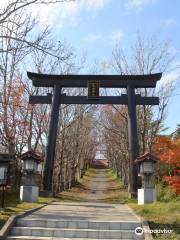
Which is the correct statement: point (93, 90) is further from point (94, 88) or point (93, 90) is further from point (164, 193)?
point (164, 193)

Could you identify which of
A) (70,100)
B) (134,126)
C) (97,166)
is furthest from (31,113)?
(97,166)

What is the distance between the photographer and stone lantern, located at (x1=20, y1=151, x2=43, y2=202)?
18.4m

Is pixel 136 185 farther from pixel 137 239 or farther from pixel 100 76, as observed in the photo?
pixel 137 239

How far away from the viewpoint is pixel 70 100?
22656 millimetres

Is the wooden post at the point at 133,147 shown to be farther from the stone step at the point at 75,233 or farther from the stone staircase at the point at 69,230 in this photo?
the stone step at the point at 75,233

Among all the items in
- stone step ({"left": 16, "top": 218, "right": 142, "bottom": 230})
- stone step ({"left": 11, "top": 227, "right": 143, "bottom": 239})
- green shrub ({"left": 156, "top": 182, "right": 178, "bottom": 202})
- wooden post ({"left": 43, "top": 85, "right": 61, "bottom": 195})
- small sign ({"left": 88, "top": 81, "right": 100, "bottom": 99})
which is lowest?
stone step ({"left": 11, "top": 227, "right": 143, "bottom": 239})

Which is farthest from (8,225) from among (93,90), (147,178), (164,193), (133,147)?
(164,193)

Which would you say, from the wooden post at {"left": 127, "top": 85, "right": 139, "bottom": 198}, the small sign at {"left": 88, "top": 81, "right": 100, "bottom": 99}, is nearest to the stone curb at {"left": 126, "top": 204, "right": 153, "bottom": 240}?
the wooden post at {"left": 127, "top": 85, "right": 139, "bottom": 198}

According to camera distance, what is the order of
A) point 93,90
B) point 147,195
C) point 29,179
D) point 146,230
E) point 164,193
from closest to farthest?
point 146,230
point 147,195
point 29,179
point 93,90
point 164,193

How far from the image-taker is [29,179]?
61.9 ft

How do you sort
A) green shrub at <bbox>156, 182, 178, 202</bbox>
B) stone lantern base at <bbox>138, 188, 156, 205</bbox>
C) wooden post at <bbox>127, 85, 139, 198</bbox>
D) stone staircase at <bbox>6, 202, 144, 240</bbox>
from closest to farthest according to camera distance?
stone staircase at <bbox>6, 202, 144, 240</bbox>
stone lantern base at <bbox>138, 188, 156, 205</bbox>
green shrub at <bbox>156, 182, 178, 202</bbox>
wooden post at <bbox>127, 85, 139, 198</bbox>

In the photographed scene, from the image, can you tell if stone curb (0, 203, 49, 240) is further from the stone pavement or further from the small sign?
the small sign

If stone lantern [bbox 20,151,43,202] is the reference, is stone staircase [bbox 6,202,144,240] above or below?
below

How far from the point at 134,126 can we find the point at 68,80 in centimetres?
500
